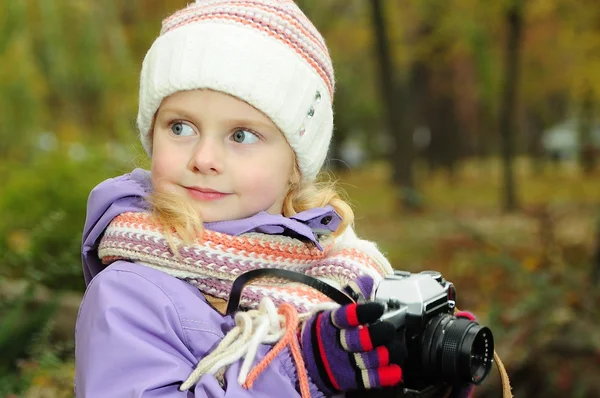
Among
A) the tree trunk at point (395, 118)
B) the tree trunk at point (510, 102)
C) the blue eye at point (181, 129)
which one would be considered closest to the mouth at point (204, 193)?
the blue eye at point (181, 129)

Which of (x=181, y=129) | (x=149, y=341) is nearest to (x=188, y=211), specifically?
(x=181, y=129)

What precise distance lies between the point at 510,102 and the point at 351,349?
37.2 ft

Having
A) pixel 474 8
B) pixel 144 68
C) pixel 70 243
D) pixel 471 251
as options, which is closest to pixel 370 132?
pixel 474 8

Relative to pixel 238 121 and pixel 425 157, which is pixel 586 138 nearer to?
pixel 425 157

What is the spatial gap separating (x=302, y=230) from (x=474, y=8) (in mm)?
10748

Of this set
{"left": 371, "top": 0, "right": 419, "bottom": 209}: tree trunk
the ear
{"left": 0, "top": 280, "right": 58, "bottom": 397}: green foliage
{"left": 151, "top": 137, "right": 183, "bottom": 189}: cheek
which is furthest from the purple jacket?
{"left": 371, "top": 0, "right": 419, "bottom": 209}: tree trunk

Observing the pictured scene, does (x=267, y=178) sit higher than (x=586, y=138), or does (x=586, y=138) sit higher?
(x=586, y=138)

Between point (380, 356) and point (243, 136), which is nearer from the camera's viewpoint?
point (380, 356)

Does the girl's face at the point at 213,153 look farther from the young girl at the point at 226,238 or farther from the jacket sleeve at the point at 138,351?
the jacket sleeve at the point at 138,351

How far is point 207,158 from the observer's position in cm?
156

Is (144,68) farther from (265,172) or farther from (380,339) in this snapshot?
(380,339)

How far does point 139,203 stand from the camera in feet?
5.41

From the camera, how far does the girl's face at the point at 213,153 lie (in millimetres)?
1597

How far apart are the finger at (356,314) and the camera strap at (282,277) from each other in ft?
0.47
